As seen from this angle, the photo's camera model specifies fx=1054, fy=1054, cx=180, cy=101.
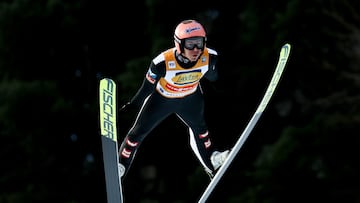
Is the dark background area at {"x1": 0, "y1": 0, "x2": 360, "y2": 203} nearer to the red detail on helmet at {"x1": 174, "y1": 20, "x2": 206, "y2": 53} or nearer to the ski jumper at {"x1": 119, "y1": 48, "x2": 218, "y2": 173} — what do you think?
the ski jumper at {"x1": 119, "y1": 48, "x2": 218, "y2": 173}

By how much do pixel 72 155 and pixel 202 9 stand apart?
4441 mm

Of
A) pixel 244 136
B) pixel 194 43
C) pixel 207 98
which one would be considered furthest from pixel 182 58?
pixel 207 98

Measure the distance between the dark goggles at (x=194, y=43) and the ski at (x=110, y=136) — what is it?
53 cm

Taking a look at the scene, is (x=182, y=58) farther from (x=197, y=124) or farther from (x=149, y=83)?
(x=197, y=124)

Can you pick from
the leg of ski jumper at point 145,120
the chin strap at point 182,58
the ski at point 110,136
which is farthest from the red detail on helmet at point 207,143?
the chin strap at point 182,58

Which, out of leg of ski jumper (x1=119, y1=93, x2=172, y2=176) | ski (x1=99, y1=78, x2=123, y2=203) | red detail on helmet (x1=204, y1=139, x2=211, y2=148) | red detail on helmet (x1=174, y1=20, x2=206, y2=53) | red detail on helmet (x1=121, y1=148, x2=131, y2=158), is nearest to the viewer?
red detail on helmet (x1=174, y1=20, x2=206, y2=53)

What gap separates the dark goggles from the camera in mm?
6555

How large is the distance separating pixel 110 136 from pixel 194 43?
94cm

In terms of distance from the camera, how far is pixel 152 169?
19.7 metres

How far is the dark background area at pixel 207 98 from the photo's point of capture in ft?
55.6

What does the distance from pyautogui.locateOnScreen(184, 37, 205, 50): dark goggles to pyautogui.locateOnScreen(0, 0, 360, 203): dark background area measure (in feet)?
30.0

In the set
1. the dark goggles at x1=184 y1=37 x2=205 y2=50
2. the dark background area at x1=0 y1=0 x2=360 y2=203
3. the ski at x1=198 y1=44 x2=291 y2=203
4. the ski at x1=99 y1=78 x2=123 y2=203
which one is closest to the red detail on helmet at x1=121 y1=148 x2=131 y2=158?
the ski at x1=99 y1=78 x2=123 y2=203

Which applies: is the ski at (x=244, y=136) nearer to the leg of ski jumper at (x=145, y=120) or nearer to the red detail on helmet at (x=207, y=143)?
the red detail on helmet at (x=207, y=143)

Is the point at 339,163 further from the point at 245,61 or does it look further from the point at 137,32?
the point at 137,32
